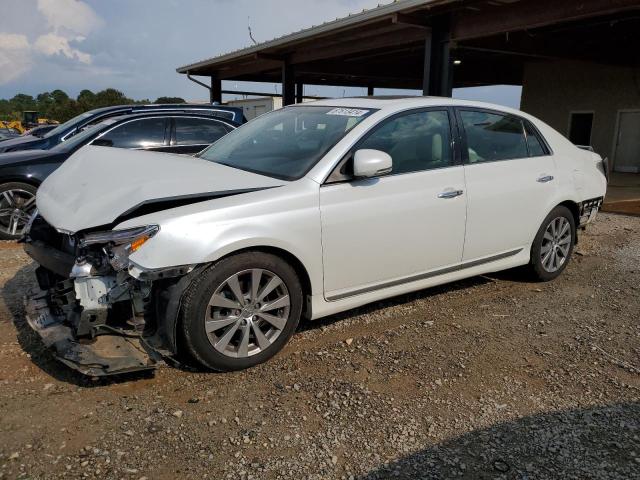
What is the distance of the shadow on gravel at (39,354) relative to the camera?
10.1ft

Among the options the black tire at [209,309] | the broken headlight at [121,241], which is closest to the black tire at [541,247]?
the black tire at [209,309]

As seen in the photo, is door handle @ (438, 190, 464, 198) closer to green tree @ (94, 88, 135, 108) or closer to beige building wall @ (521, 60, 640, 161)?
beige building wall @ (521, 60, 640, 161)

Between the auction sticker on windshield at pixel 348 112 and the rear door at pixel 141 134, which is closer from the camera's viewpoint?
the auction sticker on windshield at pixel 348 112

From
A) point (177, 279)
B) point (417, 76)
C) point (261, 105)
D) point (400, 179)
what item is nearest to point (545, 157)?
point (400, 179)

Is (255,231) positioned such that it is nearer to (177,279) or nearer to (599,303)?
(177,279)

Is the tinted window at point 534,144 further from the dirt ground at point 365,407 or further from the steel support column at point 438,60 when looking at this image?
the steel support column at point 438,60

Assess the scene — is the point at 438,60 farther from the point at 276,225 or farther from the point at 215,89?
the point at 215,89

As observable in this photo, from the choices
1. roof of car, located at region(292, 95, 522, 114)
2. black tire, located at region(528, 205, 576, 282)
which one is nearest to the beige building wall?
black tire, located at region(528, 205, 576, 282)

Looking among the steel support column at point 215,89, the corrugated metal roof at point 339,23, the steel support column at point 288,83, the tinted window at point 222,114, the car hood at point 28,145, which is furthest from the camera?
the steel support column at point 215,89

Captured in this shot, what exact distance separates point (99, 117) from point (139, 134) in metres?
1.17

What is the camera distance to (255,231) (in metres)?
3.08

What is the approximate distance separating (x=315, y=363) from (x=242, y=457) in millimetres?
980

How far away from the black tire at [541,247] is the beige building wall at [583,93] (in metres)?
12.3

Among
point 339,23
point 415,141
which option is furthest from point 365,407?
point 339,23
